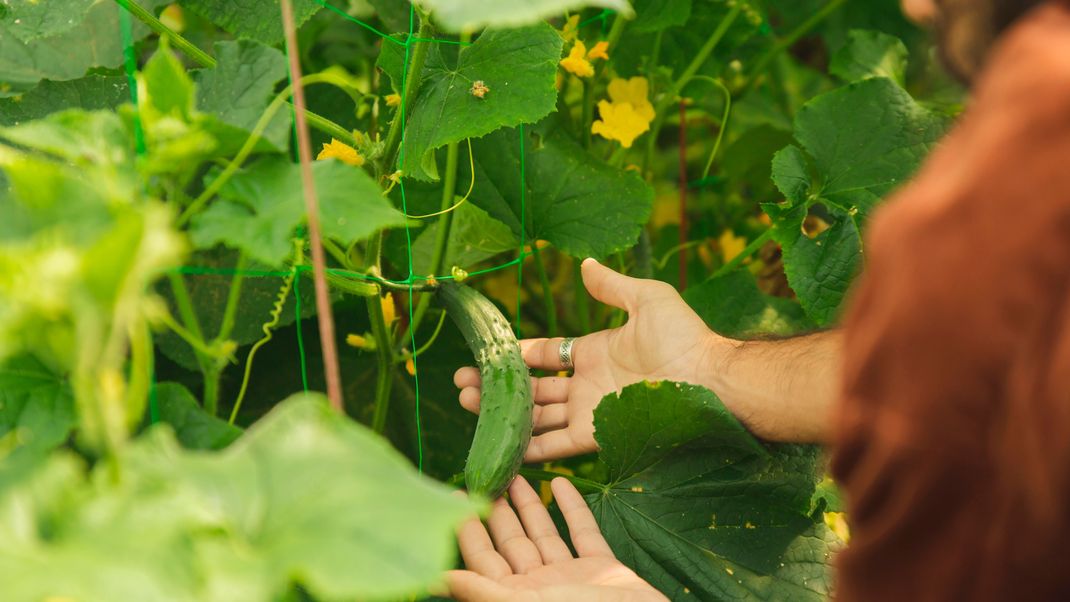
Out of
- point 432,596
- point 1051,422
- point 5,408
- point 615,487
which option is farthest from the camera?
point 615,487

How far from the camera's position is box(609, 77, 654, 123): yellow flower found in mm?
1639

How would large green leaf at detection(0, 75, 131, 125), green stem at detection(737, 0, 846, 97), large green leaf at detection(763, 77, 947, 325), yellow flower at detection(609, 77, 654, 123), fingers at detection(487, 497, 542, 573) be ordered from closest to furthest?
fingers at detection(487, 497, 542, 573) < large green leaf at detection(0, 75, 131, 125) < large green leaf at detection(763, 77, 947, 325) < yellow flower at detection(609, 77, 654, 123) < green stem at detection(737, 0, 846, 97)

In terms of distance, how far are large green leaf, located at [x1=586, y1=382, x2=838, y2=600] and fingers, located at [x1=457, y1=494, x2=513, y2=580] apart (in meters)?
0.16

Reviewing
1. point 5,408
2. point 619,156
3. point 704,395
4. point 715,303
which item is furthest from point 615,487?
point 5,408

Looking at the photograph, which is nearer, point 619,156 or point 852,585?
point 852,585

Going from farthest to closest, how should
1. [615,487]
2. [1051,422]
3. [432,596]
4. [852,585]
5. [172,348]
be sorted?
[172,348]
[615,487]
[432,596]
[852,585]
[1051,422]

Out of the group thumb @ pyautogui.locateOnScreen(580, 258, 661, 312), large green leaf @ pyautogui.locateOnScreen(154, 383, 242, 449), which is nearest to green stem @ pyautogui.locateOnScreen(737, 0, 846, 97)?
thumb @ pyautogui.locateOnScreen(580, 258, 661, 312)

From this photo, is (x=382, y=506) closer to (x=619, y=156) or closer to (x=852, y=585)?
(x=852, y=585)

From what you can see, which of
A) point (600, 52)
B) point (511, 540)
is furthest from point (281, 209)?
point (600, 52)

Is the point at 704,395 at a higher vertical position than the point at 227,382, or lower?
higher

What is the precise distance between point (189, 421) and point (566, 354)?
0.66m

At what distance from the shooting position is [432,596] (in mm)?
1199

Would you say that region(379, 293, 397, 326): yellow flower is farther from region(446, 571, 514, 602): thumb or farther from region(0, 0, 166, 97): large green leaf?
region(0, 0, 166, 97): large green leaf

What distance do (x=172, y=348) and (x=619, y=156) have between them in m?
→ 0.77
